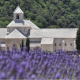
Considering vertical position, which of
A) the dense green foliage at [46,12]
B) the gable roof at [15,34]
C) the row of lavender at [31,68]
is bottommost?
the row of lavender at [31,68]

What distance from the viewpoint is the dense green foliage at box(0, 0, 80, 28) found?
97.7m

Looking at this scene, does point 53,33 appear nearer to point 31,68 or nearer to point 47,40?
point 47,40

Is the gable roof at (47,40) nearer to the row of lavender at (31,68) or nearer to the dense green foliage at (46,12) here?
the row of lavender at (31,68)

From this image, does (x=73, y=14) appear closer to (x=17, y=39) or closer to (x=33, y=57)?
(x=17, y=39)

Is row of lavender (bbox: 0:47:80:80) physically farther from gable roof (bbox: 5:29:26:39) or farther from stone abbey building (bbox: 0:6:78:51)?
stone abbey building (bbox: 0:6:78:51)

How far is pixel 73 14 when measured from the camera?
12506 cm

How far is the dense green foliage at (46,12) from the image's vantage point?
97669mm

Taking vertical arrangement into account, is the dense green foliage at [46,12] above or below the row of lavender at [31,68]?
above

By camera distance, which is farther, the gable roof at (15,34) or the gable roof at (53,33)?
the gable roof at (53,33)

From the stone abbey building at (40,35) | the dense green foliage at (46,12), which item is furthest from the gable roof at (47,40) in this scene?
the dense green foliage at (46,12)

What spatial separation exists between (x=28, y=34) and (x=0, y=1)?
58.2 meters

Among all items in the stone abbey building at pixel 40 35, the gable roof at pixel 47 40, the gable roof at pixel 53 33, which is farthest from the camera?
the gable roof at pixel 53 33

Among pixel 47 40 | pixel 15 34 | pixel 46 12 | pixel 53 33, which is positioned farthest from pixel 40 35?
pixel 46 12

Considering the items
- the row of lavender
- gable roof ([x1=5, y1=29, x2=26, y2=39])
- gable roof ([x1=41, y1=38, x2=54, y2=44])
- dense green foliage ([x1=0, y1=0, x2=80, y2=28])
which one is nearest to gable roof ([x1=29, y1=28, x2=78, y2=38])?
gable roof ([x1=41, y1=38, x2=54, y2=44])
